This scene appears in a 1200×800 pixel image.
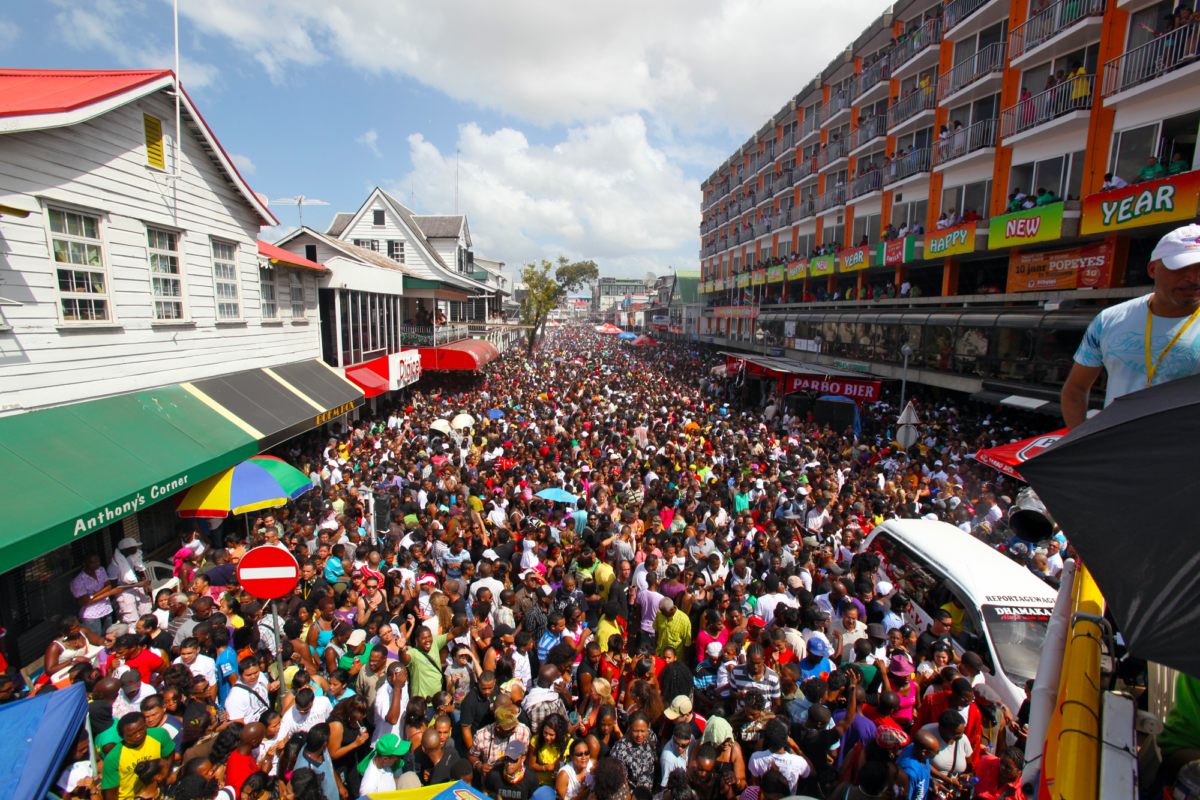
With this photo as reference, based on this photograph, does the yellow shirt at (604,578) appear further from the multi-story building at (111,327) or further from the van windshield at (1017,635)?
the multi-story building at (111,327)

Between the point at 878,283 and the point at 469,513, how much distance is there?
25818 mm

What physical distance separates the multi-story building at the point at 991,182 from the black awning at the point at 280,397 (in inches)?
662

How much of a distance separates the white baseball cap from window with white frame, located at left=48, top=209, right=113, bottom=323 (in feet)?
35.4

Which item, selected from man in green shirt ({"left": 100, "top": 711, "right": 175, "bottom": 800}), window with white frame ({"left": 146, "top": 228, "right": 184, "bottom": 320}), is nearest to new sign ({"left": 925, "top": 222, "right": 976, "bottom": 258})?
window with white frame ({"left": 146, "top": 228, "right": 184, "bottom": 320})

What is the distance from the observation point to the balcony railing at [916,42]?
22953 mm

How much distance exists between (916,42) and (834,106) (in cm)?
823

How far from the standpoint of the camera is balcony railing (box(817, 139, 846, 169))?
31.3 metres

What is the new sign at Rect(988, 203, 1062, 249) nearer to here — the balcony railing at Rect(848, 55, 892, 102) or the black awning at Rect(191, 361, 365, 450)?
the balcony railing at Rect(848, 55, 892, 102)

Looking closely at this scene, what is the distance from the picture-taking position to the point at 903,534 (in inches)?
308

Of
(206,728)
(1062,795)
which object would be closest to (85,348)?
(206,728)

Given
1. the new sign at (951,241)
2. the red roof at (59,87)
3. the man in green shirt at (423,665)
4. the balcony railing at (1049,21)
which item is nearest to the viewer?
the man in green shirt at (423,665)

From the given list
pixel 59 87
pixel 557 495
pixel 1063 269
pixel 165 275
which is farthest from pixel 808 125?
pixel 59 87

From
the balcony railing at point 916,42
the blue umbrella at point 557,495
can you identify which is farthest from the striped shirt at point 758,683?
the balcony railing at point 916,42

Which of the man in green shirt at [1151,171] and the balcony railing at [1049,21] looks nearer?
the man in green shirt at [1151,171]
